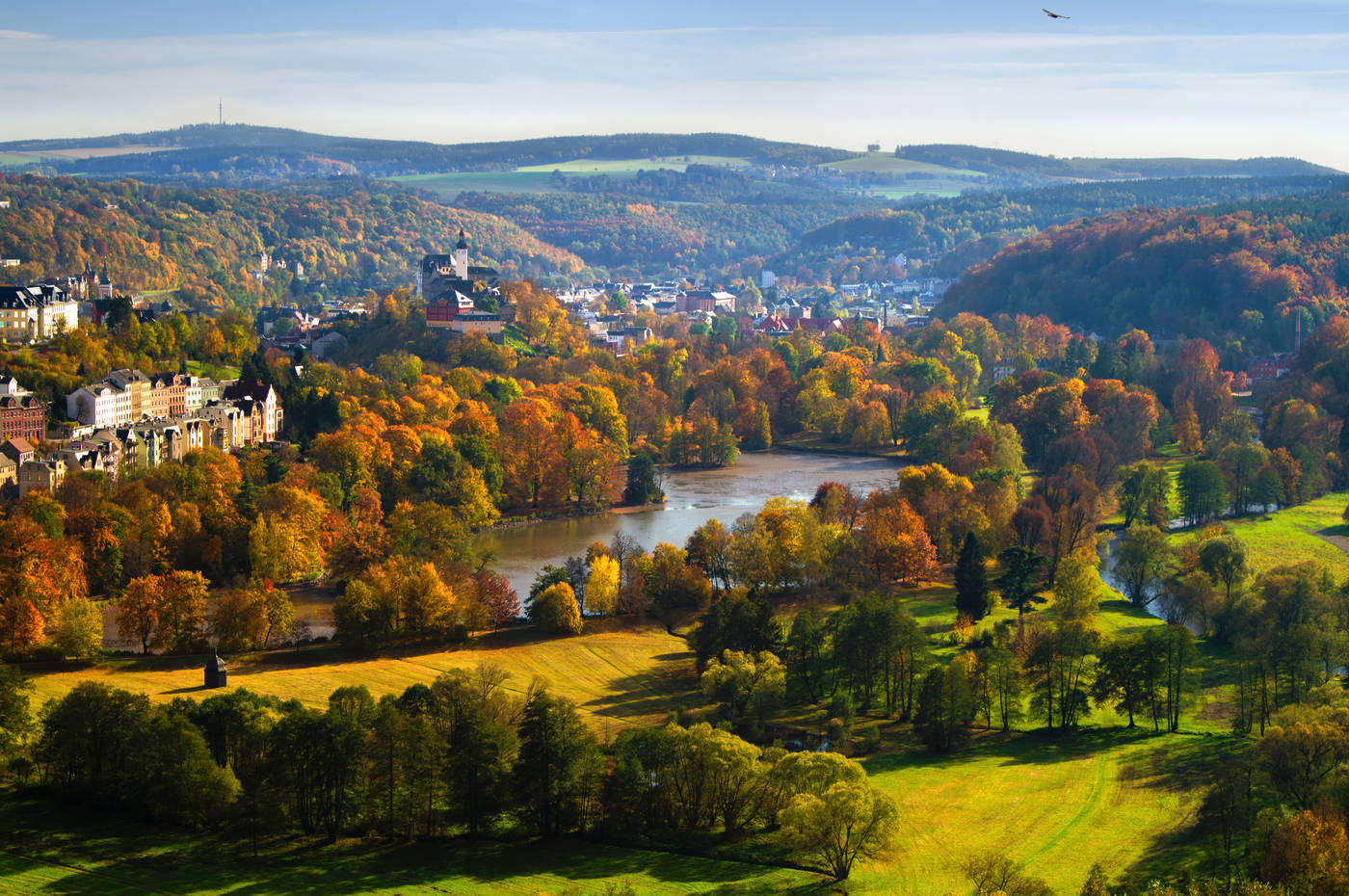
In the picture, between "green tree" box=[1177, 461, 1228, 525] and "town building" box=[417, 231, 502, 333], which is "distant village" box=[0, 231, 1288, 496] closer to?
"town building" box=[417, 231, 502, 333]

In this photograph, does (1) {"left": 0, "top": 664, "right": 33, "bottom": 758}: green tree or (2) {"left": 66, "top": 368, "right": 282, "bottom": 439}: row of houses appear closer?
(1) {"left": 0, "top": 664, "right": 33, "bottom": 758}: green tree

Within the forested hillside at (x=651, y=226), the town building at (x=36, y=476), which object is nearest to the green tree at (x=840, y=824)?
the town building at (x=36, y=476)

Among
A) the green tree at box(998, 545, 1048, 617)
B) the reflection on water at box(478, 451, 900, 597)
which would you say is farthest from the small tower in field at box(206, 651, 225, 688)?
the green tree at box(998, 545, 1048, 617)

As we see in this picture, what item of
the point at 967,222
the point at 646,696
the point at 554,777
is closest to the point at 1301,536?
the point at 646,696

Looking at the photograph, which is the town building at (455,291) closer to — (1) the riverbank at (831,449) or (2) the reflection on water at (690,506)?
(1) the riverbank at (831,449)

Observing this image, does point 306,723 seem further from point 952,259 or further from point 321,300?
point 952,259

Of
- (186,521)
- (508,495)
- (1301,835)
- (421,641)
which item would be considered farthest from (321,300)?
(1301,835)
